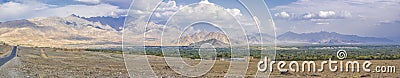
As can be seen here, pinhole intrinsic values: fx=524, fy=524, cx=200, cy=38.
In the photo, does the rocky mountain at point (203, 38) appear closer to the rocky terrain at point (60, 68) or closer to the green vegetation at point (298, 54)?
the green vegetation at point (298, 54)

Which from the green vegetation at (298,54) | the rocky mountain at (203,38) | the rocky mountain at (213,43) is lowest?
the green vegetation at (298,54)

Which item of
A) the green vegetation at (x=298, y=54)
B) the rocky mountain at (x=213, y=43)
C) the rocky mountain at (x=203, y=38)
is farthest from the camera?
the green vegetation at (x=298, y=54)

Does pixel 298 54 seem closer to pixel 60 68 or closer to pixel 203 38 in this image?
pixel 60 68

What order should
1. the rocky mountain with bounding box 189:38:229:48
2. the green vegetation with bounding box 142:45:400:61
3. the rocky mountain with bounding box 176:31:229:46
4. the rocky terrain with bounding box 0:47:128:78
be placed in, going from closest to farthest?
the rocky mountain with bounding box 189:38:229:48 → the rocky mountain with bounding box 176:31:229:46 → the green vegetation with bounding box 142:45:400:61 → the rocky terrain with bounding box 0:47:128:78

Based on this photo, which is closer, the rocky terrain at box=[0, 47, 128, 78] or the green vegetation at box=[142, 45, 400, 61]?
the green vegetation at box=[142, 45, 400, 61]

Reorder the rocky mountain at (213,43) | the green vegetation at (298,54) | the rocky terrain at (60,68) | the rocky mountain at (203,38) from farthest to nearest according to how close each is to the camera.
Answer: the rocky terrain at (60,68), the green vegetation at (298,54), the rocky mountain at (203,38), the rocky mountain at (213,43)

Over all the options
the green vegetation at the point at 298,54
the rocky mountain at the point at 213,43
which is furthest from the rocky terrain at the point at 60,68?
the rocky mountain at the point at 213,43

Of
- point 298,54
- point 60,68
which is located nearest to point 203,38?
point 60,68

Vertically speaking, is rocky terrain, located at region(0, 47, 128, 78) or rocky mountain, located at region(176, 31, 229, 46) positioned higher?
rocky mountain, located at region(176, 31, 229, 46)

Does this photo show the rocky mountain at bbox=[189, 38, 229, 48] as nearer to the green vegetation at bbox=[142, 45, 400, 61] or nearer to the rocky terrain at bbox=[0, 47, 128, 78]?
the green vegetation at bbox=[142, 45, 400, 61]

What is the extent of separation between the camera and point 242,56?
643 inches

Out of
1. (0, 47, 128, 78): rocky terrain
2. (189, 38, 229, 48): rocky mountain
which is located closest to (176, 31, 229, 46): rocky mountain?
(189, 38, 229, 48): rocky mountain

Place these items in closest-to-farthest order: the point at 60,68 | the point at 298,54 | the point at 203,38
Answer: the point at 203,38, the point at 60,68, the point at 298,54

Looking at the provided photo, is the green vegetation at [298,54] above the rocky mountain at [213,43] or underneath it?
underneath
